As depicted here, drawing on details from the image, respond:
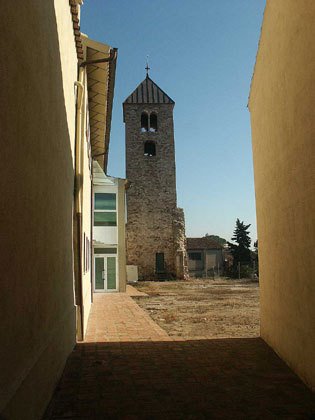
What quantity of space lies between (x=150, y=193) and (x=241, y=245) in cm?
1408

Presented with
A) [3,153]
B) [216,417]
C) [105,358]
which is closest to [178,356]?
[105,358]

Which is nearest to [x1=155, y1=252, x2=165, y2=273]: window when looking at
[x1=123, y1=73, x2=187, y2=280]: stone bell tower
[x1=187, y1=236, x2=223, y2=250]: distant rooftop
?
[x1=123, y1=73, x2=187, y2=280]: stone bell tower

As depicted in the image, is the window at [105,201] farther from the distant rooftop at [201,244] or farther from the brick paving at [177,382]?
the distant rooftop at [201,244]

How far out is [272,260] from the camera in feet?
21.0

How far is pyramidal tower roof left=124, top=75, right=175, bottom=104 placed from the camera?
36.6m

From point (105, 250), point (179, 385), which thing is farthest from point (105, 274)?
point (179, 385)

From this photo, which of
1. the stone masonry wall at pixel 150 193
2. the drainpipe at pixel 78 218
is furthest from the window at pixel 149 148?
the drainpipe at pixel 78 218

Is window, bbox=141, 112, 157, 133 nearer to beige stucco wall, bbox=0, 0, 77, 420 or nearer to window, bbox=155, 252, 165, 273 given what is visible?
window, bbox=155, 252, 165, 273

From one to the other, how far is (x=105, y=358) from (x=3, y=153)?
14.6 feet

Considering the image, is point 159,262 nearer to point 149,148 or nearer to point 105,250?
point 149,148

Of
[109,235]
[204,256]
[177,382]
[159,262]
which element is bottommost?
[177,382]

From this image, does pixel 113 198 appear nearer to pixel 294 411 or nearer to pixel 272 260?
pixel 272 260

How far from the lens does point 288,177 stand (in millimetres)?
5188

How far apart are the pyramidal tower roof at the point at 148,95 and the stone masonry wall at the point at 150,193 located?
562 millimetres
